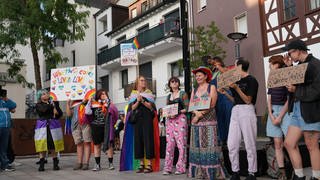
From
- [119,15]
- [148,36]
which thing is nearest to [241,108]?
[148,36]

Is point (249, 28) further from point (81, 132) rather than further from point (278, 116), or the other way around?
point (278, 116)

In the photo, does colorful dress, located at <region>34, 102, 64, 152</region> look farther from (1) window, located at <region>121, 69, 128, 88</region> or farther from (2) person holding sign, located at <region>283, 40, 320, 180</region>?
(1) window, located at <region>121, 69, 128, 88</region>

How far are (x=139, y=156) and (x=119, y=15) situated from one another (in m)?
26.0

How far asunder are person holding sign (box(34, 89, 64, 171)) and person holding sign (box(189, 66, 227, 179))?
3618 mm

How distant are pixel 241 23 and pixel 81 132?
12840mm

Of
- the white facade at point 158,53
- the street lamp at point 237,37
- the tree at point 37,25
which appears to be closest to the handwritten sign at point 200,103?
the tree at point 37,25

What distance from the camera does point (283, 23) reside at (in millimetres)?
16016

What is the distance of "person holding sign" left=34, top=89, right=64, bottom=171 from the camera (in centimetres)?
854

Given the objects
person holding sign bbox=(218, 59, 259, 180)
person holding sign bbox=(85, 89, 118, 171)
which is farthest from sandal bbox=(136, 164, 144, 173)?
person holding sign bbox=(218, 59, 259, 180)

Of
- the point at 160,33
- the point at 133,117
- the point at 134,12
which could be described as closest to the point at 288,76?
the point at 133,117

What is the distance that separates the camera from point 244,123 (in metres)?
5.79

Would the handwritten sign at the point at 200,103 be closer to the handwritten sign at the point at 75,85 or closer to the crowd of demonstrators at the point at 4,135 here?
the handwritten sign at the point at 75,85

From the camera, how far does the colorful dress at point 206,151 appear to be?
6.18 meters

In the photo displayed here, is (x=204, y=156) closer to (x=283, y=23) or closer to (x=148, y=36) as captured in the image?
(x=283, y=23)
